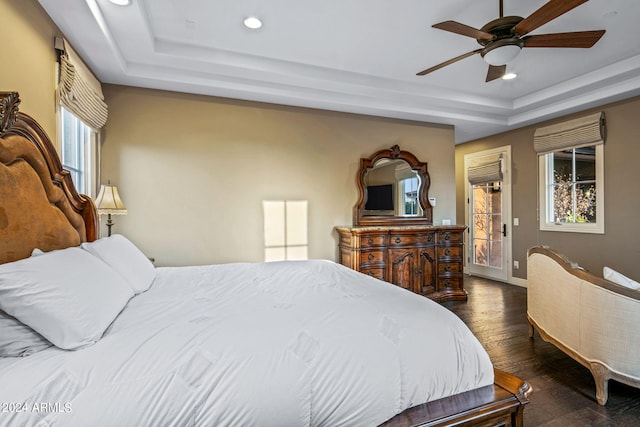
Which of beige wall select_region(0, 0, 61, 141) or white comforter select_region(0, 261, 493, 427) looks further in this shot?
beige wall select_region(0, 0, 61, 141)

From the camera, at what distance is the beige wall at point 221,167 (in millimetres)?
3400

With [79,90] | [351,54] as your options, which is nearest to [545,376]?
[351,54]

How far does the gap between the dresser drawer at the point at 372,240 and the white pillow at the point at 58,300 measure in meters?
2.80

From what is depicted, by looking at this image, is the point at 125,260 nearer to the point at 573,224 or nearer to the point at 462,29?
the point at 462,29

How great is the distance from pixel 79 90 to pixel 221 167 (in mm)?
1474

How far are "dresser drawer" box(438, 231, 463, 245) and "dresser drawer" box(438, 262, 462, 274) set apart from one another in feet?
0.97

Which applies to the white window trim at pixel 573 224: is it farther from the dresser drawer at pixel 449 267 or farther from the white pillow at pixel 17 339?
the white pillow at pixel 17 339

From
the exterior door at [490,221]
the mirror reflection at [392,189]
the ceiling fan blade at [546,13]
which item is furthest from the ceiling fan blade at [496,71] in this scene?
the exterior door at [490,221]

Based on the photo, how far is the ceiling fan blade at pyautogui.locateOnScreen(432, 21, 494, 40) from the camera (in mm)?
2057

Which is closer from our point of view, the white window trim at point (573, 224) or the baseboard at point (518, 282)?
the white window trim at point (573, 224)

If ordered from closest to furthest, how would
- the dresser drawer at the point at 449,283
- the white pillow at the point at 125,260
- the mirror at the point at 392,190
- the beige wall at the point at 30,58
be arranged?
the beige wall at the point at 30,58 < the white pillow at the point at 125,260 < the dresser drawer at the point at 449,283 < the mirror at the point at 392,190

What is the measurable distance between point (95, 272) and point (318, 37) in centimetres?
256

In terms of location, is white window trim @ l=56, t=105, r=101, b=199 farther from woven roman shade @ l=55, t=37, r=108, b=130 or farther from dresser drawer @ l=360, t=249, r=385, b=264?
dresser drawer @ l=360, t=249, r=385, b=264

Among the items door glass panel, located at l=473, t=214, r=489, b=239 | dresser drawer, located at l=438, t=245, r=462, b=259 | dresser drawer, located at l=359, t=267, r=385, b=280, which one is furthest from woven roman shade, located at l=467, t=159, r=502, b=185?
dresser drawer, located at l=359, t=267, r=385, b=280
